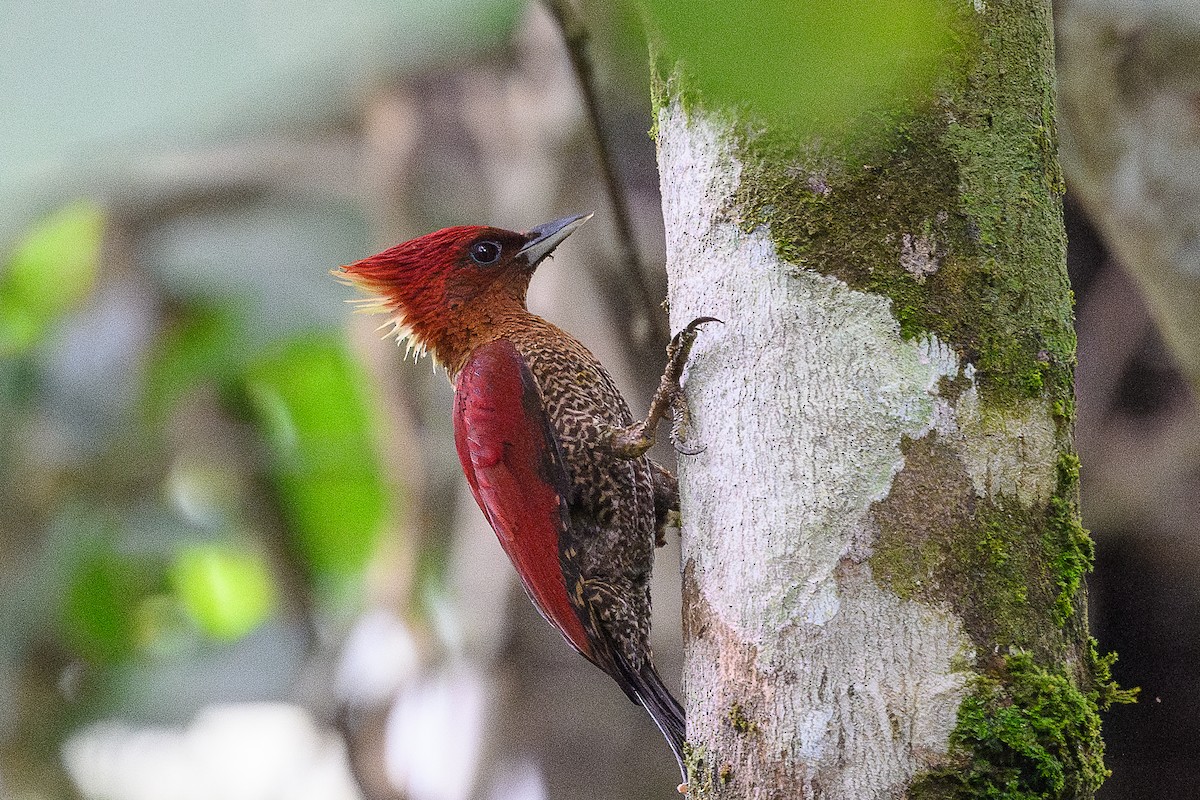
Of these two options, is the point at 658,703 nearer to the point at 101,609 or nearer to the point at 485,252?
the point at 485,252

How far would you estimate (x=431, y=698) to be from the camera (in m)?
4.07

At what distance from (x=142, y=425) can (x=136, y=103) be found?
4.10m

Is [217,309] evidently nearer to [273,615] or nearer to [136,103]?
[273,615]

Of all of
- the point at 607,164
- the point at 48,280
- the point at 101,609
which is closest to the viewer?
the point at 607,164

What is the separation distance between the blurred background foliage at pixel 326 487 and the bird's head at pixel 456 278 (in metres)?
0.66

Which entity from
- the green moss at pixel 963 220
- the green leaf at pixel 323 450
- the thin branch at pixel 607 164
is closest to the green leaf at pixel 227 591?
the green leaf at pixel 323 450

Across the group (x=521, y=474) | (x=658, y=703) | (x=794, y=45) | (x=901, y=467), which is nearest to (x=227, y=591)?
(x=521, y=474)

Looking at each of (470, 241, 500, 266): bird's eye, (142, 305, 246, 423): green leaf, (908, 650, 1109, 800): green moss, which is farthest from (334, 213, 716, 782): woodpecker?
(142, 305, 246, 423): green leaf

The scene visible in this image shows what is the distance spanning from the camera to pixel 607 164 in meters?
2.93

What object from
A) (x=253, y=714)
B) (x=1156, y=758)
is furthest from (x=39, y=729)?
(x=1156, y=758)

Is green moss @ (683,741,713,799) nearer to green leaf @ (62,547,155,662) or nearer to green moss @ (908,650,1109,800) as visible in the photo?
green moss @ (908,650,1109,800)

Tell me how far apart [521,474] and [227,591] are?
8.21 feet

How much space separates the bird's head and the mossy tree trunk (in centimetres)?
121

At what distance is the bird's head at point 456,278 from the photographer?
9.21 ft
